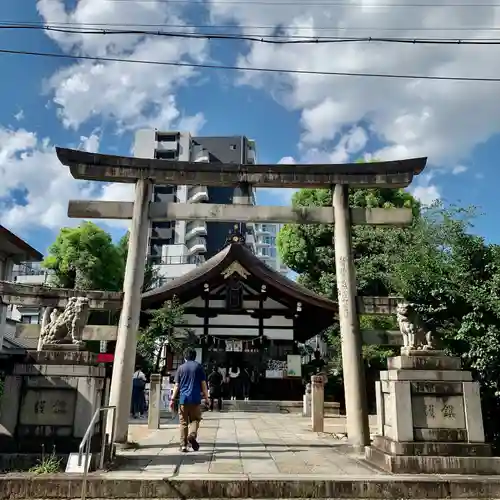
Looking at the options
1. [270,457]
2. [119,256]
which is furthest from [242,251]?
[119,256]

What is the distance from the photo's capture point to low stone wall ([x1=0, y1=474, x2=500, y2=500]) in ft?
19.0

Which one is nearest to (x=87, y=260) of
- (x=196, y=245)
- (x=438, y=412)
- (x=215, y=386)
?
(x=215, y=386)

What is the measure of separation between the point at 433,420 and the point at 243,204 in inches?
225

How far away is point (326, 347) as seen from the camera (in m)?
25.4

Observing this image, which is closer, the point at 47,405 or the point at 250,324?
the point at 47,405

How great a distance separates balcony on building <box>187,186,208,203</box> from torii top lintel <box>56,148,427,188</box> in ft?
146

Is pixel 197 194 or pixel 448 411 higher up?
pixel 197 194

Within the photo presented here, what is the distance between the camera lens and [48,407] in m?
6.93

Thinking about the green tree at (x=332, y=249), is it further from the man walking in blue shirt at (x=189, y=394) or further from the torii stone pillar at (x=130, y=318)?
the man walking in blue shirt at (x=189, y=394)

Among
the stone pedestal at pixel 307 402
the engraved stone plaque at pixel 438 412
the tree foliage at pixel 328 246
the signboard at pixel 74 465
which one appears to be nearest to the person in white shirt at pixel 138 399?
the stone pedestal at pixel 307 402

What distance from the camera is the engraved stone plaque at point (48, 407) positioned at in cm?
686

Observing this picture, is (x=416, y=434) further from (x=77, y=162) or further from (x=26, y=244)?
(x=26, y=244)

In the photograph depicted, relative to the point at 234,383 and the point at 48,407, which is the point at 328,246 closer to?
the point at 234,383

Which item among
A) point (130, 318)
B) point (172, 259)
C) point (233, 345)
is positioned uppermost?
point (172, 259)
